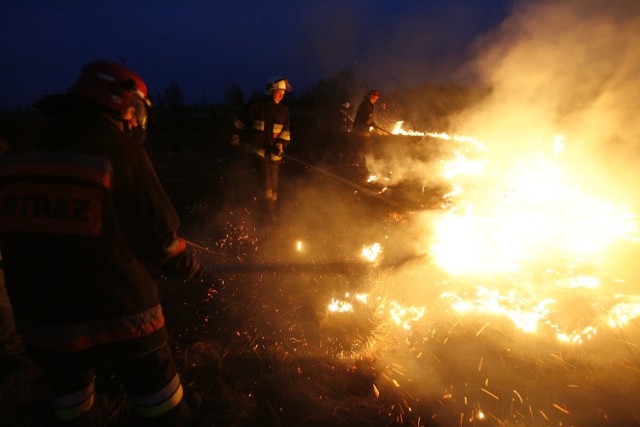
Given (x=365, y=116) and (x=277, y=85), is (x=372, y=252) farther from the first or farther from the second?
(x=365, y=116)

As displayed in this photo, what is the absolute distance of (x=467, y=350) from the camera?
320 centimetres

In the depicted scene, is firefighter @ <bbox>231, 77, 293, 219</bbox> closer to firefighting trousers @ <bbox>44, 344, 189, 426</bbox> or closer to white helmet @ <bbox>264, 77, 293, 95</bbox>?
white helmet @ <bbox>264, 77, 293, 95</bbox>

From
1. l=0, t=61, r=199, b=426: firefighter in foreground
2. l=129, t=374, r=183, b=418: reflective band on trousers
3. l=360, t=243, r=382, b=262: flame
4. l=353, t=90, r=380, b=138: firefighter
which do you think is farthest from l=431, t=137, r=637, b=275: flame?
l=353, t=90, r=380, b=138: firefighter

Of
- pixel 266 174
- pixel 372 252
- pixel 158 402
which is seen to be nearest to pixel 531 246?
pixel 372 252

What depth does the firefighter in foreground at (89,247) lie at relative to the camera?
59.4 inches

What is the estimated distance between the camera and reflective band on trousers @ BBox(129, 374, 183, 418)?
74.5 inches

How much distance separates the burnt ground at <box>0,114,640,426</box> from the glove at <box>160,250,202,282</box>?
113 cm

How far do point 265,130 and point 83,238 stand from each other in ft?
14.3

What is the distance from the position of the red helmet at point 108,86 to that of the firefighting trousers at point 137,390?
138 centimetres

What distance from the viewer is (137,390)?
74.2 inches

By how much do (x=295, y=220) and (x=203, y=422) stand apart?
3630 mm

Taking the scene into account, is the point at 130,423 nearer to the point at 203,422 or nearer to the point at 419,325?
the point at 203,422

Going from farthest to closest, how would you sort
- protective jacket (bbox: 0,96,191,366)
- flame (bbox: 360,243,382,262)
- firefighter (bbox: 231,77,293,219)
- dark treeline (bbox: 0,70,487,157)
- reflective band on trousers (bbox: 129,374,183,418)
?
1. dark treeline (bbox: 0,70,487,157)
2. firefighter (bbox: 231,77,293,219)
3. flame (bbox: 360,243,382,262)
4. reflective band on trousers (bbox: 129,374,183,418)
5. protective jacket (bbox: 0,96,191,366)

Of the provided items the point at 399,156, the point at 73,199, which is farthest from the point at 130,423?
the point at 399,156
